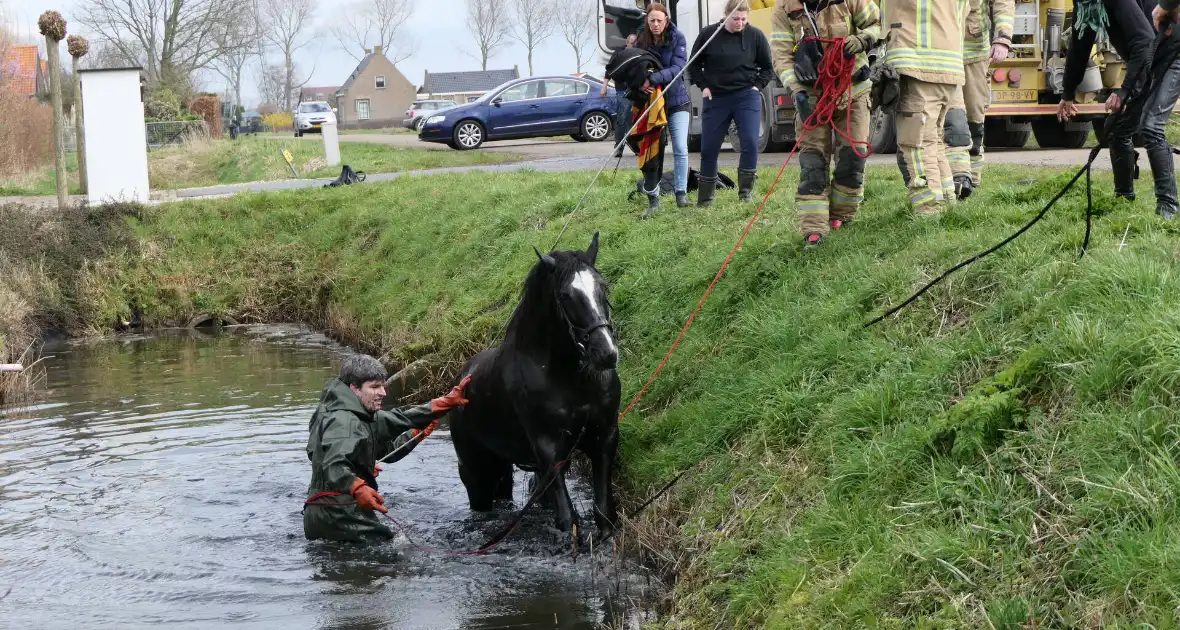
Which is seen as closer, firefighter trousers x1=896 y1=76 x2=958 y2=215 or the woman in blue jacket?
firefighter trousers x1=896 y1=76 x2=958 y2=215

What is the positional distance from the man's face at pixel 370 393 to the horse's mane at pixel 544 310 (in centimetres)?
94

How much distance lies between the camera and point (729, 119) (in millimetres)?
11727

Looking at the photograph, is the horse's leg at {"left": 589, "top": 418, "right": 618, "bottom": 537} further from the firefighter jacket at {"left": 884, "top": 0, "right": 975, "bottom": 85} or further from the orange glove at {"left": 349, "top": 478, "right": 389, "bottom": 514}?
the firefighter jacket at {"left": 884, "top": 0, "right": 975, "bottom": 85}

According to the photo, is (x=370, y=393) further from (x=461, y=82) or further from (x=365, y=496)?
(x=461, y=82)

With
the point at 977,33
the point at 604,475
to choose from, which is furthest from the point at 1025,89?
the point at 604,475

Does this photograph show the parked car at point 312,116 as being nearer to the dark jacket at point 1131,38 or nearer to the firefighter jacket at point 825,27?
the firefighter jacket at point 825,27

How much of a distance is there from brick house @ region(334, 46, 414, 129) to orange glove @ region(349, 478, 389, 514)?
104025 millimetres

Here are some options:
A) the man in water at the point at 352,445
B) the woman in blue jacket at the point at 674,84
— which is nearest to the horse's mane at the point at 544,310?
the man in water at the point at 352,445

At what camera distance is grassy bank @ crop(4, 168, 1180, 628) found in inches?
164

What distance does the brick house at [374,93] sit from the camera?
358 ft

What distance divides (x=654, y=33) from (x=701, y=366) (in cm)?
518

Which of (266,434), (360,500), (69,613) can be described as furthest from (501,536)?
(266,434)

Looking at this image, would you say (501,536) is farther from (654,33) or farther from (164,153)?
(164,153)

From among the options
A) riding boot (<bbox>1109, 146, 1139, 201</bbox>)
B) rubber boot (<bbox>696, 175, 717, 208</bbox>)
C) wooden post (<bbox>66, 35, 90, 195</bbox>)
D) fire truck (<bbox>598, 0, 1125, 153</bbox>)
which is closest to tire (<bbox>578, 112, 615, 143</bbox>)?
fire truck (<bbox>598, 0, 1125, 153</bbox>)
